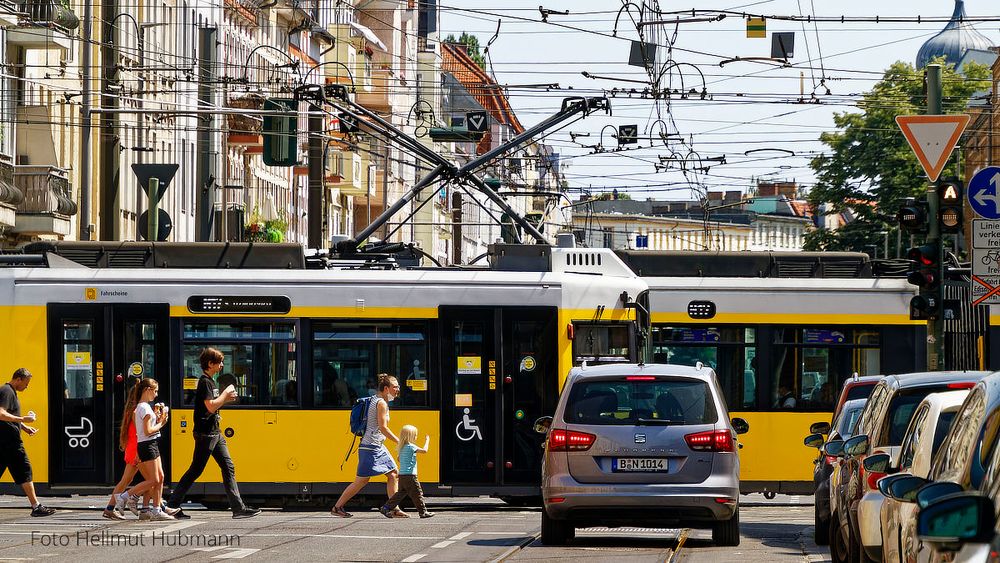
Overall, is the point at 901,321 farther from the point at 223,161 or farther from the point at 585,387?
the point at 223,161

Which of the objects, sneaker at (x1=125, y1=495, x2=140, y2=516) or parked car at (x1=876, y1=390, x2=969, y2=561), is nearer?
parked car at (x1=876, y1=390, x2=969, y2=561)

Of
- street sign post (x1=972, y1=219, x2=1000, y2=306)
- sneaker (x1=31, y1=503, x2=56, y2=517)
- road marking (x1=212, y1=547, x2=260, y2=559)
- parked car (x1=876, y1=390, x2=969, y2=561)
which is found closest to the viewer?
parked car (x1=876, y1=390, x2=969, y2=561)

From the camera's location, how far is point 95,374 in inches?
845

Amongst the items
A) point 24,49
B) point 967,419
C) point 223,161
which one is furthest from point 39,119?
point 967,419

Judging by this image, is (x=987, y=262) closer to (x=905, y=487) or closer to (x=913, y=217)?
(x=913, y=217)

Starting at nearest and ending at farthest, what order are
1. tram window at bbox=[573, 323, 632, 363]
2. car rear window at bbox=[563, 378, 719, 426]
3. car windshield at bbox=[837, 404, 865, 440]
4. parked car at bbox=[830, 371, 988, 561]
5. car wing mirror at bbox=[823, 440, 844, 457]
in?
parked car at bbox=[830, 371, 988, 561] < car wing mirror at bbox=[823, 440, 844, 457] < car rear window at bbox=[563, 378, 719, 426] < car windshield at bbox=[837, 404, 865, 440] < tram window at bbox=[573, 323, 632, 363]

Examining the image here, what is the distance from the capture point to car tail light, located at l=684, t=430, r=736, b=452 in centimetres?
1556

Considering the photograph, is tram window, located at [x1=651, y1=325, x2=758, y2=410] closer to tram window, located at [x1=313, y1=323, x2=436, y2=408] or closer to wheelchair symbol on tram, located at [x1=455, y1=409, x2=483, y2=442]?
wheelchair symbol on tram, located at [x1=455, y1=409, x2=483, y2=442]

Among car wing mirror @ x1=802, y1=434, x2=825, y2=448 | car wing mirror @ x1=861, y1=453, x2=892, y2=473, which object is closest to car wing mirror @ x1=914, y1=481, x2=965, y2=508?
car wing mirror @ x1=861, y1=453, x2=892, y2=473

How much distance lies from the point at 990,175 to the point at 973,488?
14.4 m

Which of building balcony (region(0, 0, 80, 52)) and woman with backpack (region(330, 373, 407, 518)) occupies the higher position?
building balcony (region(0, 0, 80, 52))

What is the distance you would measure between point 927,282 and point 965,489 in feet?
55.9

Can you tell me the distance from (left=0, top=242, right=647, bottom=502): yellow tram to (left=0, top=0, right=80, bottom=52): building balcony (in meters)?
15.0

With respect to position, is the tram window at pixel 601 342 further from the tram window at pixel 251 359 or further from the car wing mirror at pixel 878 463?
the car wing mirror at pixel 878 463
